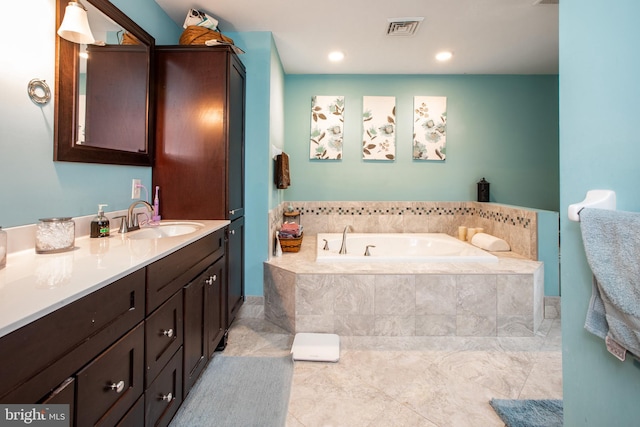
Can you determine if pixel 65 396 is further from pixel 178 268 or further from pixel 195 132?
pixel 195 132

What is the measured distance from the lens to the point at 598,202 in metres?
0.73

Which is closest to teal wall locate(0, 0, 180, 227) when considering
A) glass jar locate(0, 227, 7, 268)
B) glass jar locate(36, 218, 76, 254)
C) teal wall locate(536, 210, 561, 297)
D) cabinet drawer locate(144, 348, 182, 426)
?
glass jar locate(36, 218, 76, 254)

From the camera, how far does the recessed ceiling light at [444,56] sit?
3.06m

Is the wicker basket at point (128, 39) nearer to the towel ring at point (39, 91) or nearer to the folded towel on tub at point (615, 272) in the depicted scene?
the towel ring at point (39, 91)

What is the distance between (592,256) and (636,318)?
0.46 ft

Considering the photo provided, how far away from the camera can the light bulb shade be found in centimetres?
134

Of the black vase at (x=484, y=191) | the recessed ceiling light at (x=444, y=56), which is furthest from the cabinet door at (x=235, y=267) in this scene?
the black vase at (x=484, y=191)

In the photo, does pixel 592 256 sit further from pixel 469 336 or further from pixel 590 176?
pixel 469 336

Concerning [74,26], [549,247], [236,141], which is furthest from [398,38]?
[74,26]

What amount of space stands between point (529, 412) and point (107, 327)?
193 centimetres

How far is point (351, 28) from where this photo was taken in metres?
2.58

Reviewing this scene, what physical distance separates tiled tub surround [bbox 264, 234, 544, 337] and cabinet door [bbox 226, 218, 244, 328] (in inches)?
18.5

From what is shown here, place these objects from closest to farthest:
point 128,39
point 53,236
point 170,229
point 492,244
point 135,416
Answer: point 135,416
point 53,236
point 128,39
point 170,229
point 492,244

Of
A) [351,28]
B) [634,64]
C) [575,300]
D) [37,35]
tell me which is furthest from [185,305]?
[351,28]
